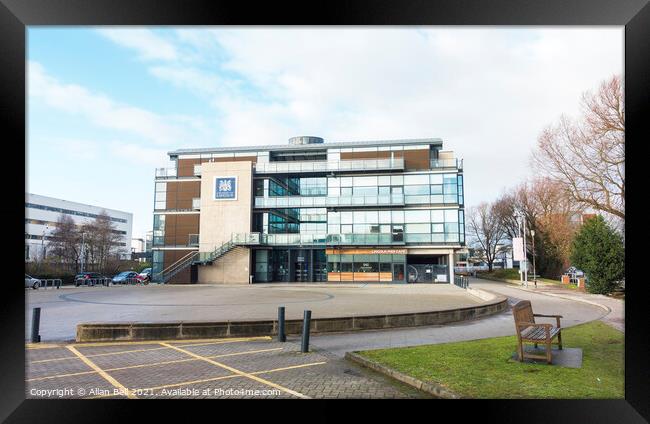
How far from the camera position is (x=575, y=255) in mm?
24422

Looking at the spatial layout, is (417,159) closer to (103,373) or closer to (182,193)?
(182,193)

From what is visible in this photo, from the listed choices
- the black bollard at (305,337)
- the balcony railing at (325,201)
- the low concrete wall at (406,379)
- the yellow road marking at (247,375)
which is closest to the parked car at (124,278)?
the balcony railing at (325,201)

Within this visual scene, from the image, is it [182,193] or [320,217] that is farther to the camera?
[182,193]

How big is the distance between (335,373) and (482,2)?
548 centimetres

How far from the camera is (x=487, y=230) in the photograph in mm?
61281

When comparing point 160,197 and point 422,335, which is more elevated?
point 160,197

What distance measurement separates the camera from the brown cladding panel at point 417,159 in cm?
4097

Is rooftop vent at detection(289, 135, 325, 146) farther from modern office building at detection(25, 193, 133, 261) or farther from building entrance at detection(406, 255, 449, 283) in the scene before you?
modern office building at detection(25, 193, 133, 261)

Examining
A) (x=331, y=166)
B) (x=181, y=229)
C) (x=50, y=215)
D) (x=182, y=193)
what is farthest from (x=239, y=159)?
(x=50, y=215)

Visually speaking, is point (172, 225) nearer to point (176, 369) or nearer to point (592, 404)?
point (176, 369)

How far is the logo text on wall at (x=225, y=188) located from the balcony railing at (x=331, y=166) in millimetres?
2663

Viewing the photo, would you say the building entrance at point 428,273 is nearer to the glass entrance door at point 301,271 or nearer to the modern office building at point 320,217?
the modern office building at point 320,217

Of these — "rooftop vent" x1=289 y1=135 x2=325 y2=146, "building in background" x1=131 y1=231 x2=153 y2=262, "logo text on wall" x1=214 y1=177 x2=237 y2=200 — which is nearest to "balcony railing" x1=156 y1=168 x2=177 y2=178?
"logo text on wall" x1=214 y1=177 x2=237 y2=200

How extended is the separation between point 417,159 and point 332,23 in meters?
36.8
